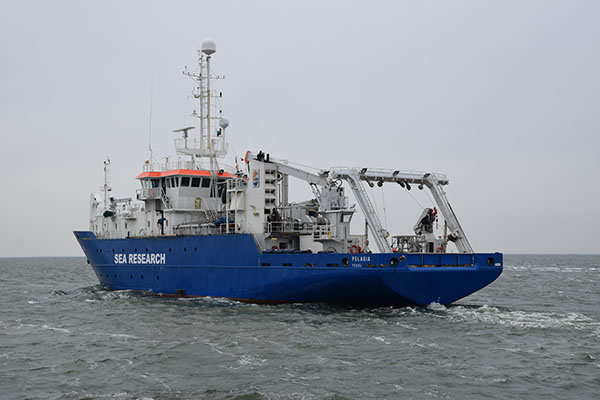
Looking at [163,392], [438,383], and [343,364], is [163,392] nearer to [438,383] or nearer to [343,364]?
[343,364]

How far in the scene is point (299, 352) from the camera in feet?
47.5

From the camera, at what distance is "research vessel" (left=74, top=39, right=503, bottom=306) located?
2016cm

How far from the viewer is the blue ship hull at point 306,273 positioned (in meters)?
19.7

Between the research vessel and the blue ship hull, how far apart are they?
0.04 metres

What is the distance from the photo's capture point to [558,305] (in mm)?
25016

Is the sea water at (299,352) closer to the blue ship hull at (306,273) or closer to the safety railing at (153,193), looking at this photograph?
the blue ship hull at (306,273)

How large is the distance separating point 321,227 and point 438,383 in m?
11.0

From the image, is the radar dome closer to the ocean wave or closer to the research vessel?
the research vessel

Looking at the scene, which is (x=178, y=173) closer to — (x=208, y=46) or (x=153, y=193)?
(x=153, y=193)

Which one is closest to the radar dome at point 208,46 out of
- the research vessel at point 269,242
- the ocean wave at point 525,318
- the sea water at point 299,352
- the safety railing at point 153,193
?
the research vessel at point 269,242

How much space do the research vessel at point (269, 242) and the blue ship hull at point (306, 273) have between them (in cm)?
4

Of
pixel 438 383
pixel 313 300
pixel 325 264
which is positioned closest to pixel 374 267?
pixel 325 264

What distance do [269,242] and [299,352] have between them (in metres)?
8.89

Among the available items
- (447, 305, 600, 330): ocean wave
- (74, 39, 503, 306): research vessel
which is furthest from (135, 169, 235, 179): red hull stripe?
(447, 305, 600, 330): ocean wave
